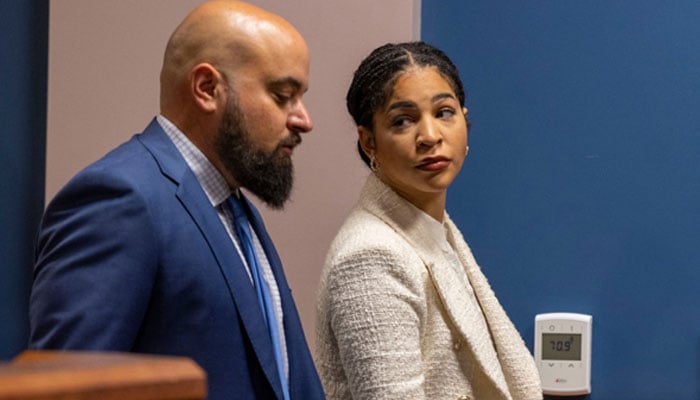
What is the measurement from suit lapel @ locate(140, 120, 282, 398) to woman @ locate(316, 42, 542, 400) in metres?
0.26

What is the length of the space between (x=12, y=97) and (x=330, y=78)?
64cm

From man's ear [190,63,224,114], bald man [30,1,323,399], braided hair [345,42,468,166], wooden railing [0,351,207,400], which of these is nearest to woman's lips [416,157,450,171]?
braided hair [345,42,468,166]

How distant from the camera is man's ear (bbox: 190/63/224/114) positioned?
126 centimetres

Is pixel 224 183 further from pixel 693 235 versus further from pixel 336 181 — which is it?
pixel 693 235

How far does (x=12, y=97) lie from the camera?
6.55ft

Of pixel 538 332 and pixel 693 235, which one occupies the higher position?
pixel 693 235

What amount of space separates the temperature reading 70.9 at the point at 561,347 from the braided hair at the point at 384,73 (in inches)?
23.9

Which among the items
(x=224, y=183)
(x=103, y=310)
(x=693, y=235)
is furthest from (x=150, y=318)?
(x=693, y=235)

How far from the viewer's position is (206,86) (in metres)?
1.26

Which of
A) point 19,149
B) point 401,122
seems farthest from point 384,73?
point 19,149

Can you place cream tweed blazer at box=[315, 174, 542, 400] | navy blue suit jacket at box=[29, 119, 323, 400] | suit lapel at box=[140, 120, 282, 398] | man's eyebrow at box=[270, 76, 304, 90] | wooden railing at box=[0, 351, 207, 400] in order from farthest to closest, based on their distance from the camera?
cream tweed blazer at box=[315, 174, 542, 400], man's eyebrow at box=[270, 76, 304, 90], suit lapel at box=[140, 120, 282, 398], navy blue suit jacket at box=[29, 119, 323, 400], wooden railing at box=[0, 351, 207, 400]

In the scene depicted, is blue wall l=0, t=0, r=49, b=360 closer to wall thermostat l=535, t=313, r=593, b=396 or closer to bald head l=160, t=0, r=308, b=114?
bald head l=160, t=0, r=308, b=114

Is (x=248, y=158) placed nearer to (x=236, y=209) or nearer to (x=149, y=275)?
(x=236, y=209)

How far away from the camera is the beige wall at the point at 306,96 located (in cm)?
202
